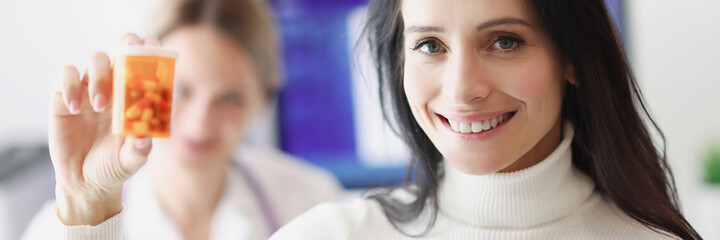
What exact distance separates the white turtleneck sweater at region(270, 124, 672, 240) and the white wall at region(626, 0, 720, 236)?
154 cm

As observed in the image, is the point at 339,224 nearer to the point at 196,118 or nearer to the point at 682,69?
the point at 196,118

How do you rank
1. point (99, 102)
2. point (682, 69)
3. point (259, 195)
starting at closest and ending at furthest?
1. point (99, 102)
2. point (259, 195)
3. point (682, 69)

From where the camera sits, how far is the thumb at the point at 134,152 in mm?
1024

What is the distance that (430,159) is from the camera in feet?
4.29

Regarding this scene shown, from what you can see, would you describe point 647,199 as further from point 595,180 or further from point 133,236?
point 133,236

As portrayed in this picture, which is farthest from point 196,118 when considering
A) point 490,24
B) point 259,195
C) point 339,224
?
point 490,24

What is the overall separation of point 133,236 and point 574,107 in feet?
4.31

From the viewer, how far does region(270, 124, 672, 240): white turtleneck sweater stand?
1182 mm

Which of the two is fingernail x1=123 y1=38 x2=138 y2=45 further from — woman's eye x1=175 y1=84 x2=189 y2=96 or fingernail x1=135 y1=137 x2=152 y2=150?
woman's eye x1=175 y1=84 x2=189 y2=96

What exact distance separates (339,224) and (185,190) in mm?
989

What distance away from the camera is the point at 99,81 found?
102 cm

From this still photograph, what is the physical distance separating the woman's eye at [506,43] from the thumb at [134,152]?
542 mm

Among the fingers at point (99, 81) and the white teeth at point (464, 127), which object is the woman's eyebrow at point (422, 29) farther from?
the fingers at point (99, 81)

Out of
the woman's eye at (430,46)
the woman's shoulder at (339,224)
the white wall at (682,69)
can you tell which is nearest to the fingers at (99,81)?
the woman's shoulder at (339,224)
